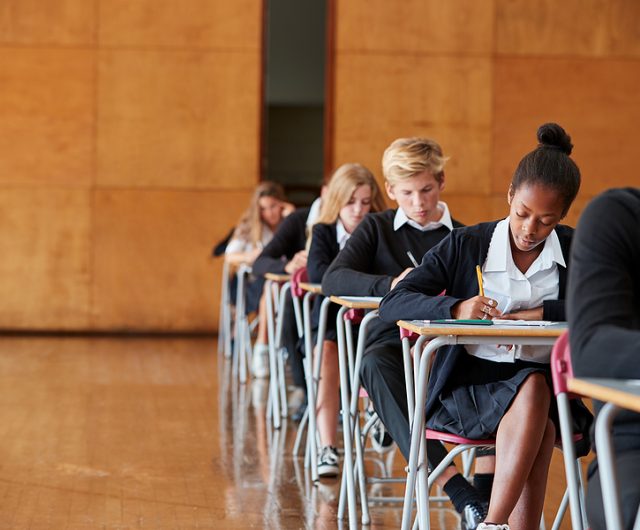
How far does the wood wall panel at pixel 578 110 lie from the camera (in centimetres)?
916

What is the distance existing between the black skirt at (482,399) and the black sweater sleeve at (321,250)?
5.28 feet

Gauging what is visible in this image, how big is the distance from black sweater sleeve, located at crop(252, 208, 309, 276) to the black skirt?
290cm

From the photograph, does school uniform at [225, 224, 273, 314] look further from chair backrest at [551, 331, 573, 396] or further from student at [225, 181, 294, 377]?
chair backrest at [551, 331, 573, 396]

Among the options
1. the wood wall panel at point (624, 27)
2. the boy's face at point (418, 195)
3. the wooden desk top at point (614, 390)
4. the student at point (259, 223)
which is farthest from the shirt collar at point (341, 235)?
the wood wall panel at point (624, 27)

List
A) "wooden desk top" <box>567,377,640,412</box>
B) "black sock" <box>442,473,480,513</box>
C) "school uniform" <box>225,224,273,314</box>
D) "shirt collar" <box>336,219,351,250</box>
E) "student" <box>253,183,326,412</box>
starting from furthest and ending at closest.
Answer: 1. "school uniform" <box>225,224,273,314</box>
2. "student" <box>253,183,326,412</box>
3. "shirt collar" <box>336,219,351,250</box>
4. "black sock" <box>442,473,480,513</box>
5. "wooden desk top" <box>567,377,640,412</box>

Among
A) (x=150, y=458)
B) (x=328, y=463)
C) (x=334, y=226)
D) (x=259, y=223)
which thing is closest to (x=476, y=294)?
(x=328, y=463)

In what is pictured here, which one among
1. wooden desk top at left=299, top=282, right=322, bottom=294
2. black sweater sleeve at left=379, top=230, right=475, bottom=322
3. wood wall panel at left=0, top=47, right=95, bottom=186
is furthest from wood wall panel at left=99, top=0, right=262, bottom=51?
black sweater sleeve at left=379, top=230, right=475, bottom=322

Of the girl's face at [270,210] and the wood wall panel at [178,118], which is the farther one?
the wood wall panel at [178,118]

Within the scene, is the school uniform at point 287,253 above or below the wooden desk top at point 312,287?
below

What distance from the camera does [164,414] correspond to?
5.11 meters

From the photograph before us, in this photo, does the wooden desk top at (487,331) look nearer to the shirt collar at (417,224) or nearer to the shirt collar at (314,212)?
the shirt collar at (417,224)

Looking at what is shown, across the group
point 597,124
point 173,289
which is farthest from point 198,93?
point 597,124

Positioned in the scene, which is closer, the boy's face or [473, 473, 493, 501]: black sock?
[473, 473, 493, 501]: black sock

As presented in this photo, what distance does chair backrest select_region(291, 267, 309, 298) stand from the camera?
410 centimetres
